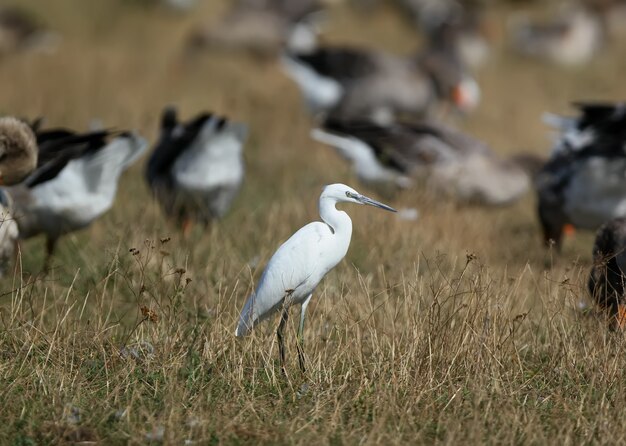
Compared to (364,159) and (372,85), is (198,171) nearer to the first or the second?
(364,159)

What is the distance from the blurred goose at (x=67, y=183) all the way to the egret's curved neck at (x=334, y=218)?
8.84ft

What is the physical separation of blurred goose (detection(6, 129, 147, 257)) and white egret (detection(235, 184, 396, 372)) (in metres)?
2.65

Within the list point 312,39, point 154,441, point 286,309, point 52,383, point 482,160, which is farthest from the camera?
point 312,39

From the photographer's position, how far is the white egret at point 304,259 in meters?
5.06

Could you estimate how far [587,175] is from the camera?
8875mm

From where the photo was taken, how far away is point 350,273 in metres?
6.62

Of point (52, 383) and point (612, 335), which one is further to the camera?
point (612, 335)

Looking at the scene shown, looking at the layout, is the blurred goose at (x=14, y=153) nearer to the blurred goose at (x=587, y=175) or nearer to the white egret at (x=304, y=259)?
the white egret at (x=304, y=259)

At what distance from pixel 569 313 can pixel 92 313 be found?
9.00 feet

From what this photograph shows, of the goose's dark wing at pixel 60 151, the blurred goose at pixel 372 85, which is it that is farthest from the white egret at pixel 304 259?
the blurred goose at pixel 372 85

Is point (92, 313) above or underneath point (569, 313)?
underneath

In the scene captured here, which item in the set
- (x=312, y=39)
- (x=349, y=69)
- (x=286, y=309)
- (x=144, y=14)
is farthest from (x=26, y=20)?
(x=286, y=309)

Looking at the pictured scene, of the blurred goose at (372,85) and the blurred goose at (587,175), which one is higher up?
the blurred goose at (587,175)

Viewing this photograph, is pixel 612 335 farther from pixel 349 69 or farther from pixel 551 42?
pixel 551 42
